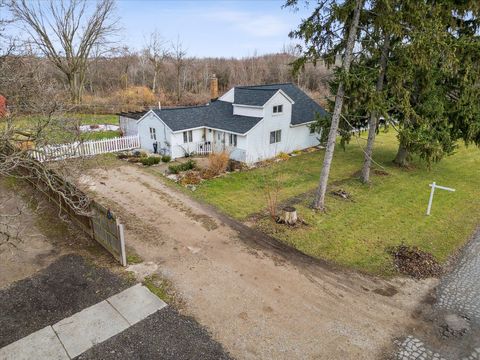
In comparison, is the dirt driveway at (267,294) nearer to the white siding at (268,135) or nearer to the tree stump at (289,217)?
the tree stump at (289,217)

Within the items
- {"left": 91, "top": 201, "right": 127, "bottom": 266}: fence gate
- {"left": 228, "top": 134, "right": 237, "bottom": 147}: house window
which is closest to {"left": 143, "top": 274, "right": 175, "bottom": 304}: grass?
{"left": 91, "top": 201, "right": 127, "bottom": 266}: fence gate

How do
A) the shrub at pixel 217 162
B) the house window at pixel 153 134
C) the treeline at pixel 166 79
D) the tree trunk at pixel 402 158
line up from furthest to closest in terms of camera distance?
the treeline at pixel 166 79 < the house window at pixel 153 134 < the tree trunk at pixel 402 158 < the shrub at pixel 217 162

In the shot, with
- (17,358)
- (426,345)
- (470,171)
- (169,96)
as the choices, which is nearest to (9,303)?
(17,358)

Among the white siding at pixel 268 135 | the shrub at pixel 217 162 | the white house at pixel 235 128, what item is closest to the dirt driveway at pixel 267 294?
the shrub at pixel 217 162

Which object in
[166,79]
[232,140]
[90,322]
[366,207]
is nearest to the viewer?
[90,322]

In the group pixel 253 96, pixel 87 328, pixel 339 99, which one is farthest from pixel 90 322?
pixel 253 96

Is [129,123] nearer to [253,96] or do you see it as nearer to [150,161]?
[150,161]

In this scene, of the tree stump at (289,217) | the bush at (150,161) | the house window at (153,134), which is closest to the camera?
the tree stump at (289,217)

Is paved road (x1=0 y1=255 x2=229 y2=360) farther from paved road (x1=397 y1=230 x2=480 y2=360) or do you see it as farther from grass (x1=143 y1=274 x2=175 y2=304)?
paved road (x1=397 y1=230 x2=480 y2=360)
